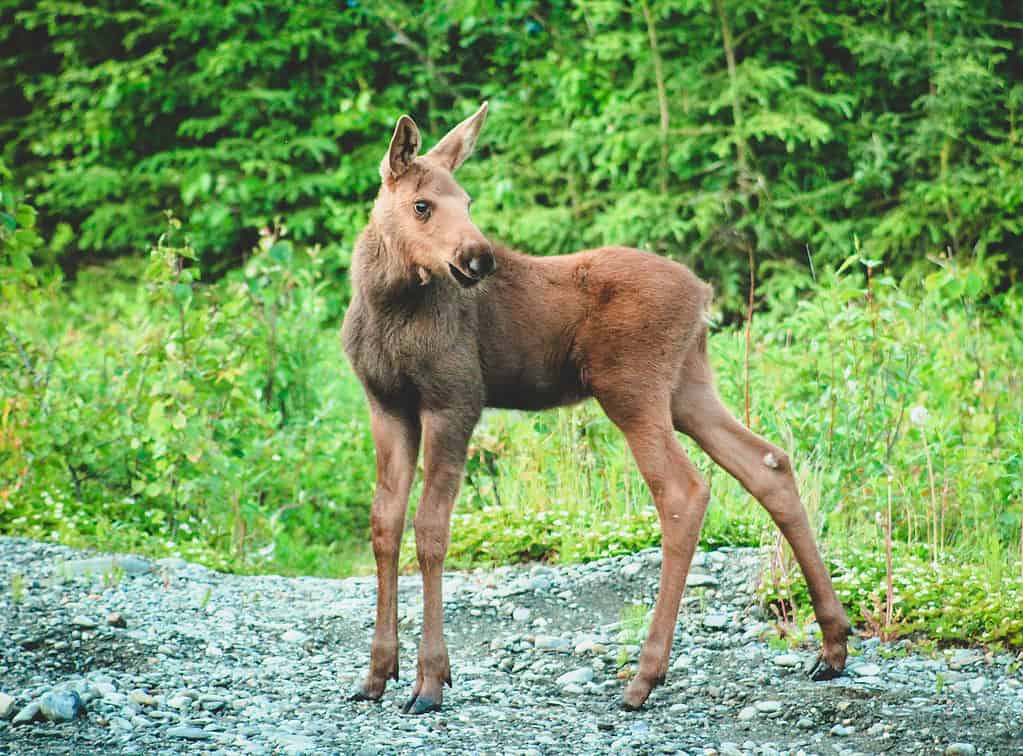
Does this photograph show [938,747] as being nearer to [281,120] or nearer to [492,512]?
[492,512]

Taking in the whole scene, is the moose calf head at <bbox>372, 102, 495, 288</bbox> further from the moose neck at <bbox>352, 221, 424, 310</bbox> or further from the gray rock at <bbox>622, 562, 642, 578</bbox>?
the gray rock at <bbox>622, 562, 642, 578</bbox>

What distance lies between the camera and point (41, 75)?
14.4 metres

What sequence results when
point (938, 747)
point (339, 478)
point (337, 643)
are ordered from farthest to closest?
point (339, 478), point (337, 643), point (938, 747)

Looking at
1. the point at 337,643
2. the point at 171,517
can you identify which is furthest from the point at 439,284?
the point at 171,517

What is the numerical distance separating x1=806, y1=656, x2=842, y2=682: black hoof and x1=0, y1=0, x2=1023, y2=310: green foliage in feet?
20.7

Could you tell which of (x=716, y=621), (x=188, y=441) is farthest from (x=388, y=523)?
(x=188, y=441)

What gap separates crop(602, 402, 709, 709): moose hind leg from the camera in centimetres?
504

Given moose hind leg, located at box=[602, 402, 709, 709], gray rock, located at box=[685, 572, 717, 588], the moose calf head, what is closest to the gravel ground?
gray rock, located at box=[685, 572, 717, 588]

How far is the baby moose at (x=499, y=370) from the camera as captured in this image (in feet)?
16.2

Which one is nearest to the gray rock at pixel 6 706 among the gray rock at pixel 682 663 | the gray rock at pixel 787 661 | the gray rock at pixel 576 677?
the gray rock at pixel 576 677

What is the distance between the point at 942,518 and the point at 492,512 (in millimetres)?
2553

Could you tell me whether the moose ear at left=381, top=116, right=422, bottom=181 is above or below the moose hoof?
above

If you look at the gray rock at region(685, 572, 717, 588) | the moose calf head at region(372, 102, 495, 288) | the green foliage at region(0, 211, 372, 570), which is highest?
the moose calf head at region(372, 102, 495, 288)

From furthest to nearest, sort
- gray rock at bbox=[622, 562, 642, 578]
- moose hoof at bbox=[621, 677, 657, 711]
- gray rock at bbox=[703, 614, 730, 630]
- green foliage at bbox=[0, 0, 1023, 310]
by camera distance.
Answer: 1. green foliage at bbox=[0, 0, 1023, 310]
2. gray rock at bbox=[622, 562, 642, 578]
3. gray rock at bbox=[703, 614, 730, 630]
4. moose hoof at bbox=[621, 677, 657, 711]
